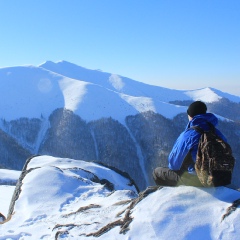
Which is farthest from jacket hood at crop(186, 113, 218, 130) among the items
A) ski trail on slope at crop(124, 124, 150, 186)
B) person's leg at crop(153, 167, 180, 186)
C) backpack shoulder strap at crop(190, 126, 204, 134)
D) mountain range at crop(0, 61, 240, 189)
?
ski trail on slope at crop(124, 124, 150, 186)

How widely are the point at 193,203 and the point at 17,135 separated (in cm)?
14887

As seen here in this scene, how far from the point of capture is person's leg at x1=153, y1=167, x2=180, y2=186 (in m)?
9.66

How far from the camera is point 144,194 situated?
385 inches

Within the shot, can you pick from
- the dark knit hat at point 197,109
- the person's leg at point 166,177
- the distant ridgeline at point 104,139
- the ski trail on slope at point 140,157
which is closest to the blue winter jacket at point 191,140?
the dark knit hat at point 197,109

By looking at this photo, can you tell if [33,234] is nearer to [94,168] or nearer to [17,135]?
[94,168]

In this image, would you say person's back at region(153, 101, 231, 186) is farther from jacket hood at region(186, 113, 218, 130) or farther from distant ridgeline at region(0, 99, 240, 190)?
distant ridgeline at region(0, 99, 240, 190)

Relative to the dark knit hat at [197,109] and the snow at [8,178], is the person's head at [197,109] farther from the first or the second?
the snow at [8,178]

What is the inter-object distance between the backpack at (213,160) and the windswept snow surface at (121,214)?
2.09 ft

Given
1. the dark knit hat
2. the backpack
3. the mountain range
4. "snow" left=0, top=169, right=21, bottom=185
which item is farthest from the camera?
the mountain range

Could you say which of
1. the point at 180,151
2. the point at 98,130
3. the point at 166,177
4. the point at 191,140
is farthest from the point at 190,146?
the point at 98,130

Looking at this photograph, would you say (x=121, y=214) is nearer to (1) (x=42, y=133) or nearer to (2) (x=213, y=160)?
(2) (x=213, y=160)

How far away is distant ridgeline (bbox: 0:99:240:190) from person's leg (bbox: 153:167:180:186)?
106m

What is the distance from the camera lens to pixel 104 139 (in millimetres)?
138250

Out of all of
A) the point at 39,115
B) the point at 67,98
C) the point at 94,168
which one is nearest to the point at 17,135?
the point at 39,115
